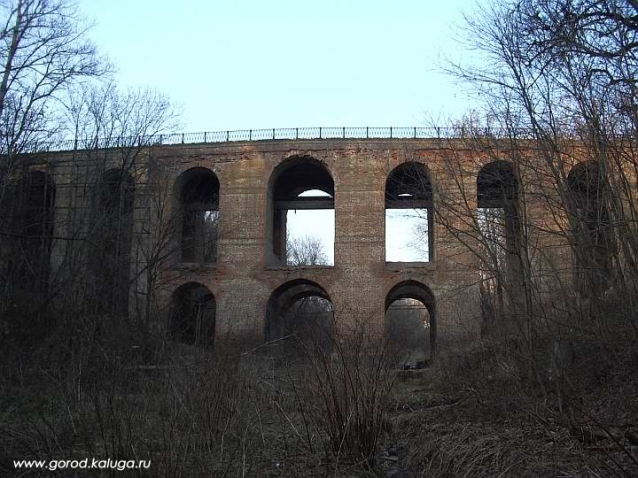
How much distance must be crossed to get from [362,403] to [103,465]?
2.14 m

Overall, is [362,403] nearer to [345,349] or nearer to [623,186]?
[345,349]

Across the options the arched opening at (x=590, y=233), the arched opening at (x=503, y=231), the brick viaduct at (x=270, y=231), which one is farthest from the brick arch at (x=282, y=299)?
the arched opening at (x=590, y=233)

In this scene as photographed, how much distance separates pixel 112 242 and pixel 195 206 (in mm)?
6526

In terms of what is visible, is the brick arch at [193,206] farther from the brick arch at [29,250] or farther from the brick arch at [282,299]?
the brick arch at [29,250]

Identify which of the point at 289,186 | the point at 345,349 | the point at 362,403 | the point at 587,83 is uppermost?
the point at 289,186

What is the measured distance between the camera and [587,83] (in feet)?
26.7

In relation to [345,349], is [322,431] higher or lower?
lower

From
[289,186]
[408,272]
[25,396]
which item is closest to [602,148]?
[25,396]

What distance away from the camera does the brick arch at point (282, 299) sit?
22.7 meters

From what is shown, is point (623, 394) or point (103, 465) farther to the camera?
point (623, 394)

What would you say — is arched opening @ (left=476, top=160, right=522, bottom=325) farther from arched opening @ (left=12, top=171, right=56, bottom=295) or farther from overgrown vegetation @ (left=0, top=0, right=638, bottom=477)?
arched opening @ (left=12, top=171, right=56, bottom=295)

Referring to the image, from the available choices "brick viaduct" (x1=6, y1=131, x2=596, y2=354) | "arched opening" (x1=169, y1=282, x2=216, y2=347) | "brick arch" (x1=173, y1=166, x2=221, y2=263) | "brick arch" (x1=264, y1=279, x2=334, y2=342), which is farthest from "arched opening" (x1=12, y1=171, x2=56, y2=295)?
"brick arch" (x1=264, y1=279, x2=334, y2=342)

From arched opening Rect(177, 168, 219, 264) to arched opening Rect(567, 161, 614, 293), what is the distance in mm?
15842

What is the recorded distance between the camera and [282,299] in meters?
25.0
